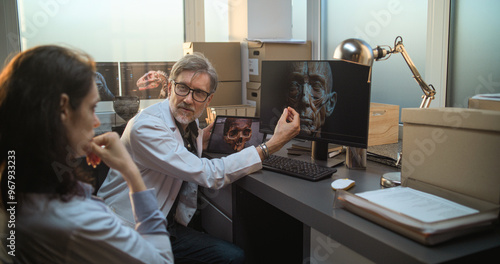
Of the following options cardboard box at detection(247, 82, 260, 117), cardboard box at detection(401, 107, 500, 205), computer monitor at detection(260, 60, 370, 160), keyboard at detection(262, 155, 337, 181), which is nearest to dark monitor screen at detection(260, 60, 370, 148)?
computer monitor at detection(260, 60, 370, 160)

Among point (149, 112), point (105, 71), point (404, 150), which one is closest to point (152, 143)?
point (149, 112)

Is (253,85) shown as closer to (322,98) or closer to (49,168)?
(322,98)

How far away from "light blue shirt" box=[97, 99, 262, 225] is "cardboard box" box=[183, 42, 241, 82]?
1.09 meters

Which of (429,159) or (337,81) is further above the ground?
(337,81)

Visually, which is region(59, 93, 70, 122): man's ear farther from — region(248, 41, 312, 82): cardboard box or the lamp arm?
region(248, 41, 312, 82): cardboard box

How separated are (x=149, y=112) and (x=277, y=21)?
1384 millimetres

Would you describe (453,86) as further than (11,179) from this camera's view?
Yes

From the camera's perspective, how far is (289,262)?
202 cm

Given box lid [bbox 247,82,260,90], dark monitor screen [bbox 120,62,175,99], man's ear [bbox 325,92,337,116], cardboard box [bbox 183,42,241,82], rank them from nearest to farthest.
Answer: man's ear [bbox 325,92,337,116] < box lid [bbox 247,82,260,90] < cardboard box [bbox 183,42,241,82] < dark monitor screen [bbox 120,62,175,99]

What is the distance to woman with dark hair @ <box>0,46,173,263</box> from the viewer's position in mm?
849

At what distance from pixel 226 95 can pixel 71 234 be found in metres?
2.06

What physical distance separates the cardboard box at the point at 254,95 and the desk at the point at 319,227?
891 millimetres

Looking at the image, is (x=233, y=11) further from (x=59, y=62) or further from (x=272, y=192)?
(x=59, y=62)

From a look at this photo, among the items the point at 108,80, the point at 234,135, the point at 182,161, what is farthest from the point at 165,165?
the point at 108,80
